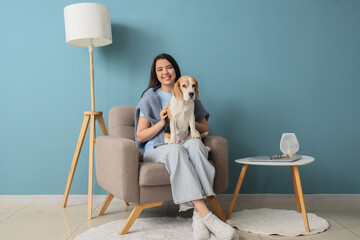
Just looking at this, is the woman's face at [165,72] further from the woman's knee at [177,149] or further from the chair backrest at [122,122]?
the woman's knee at [177,149]

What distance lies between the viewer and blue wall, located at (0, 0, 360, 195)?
2.84m

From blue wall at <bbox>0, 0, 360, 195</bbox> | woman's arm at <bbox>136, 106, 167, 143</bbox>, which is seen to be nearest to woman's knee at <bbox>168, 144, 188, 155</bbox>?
woman's arm at <bbox>136, 106, 167, 143</bbox>

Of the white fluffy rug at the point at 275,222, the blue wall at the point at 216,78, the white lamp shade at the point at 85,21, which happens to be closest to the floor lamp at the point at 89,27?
the white lamp shade at the point at 85,21

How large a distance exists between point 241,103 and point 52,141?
1.56 meters

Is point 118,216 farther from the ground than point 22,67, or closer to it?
closer to it

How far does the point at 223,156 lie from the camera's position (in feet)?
7.35

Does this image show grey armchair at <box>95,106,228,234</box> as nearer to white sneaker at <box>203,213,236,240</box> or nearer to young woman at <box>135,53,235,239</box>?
young woman at <box>135,53,235,239</box>

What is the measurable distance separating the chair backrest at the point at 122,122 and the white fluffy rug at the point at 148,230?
623mm

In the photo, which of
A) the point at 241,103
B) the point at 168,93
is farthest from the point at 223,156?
the point at 241,103

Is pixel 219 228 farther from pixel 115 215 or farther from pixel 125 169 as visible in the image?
pixel 115 215

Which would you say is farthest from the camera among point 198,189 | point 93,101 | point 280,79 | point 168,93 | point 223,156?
point 280,79

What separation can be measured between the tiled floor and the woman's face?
3.04ft

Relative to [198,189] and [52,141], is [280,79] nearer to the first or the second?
[198,189]

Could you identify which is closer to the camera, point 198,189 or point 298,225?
point 198,189
